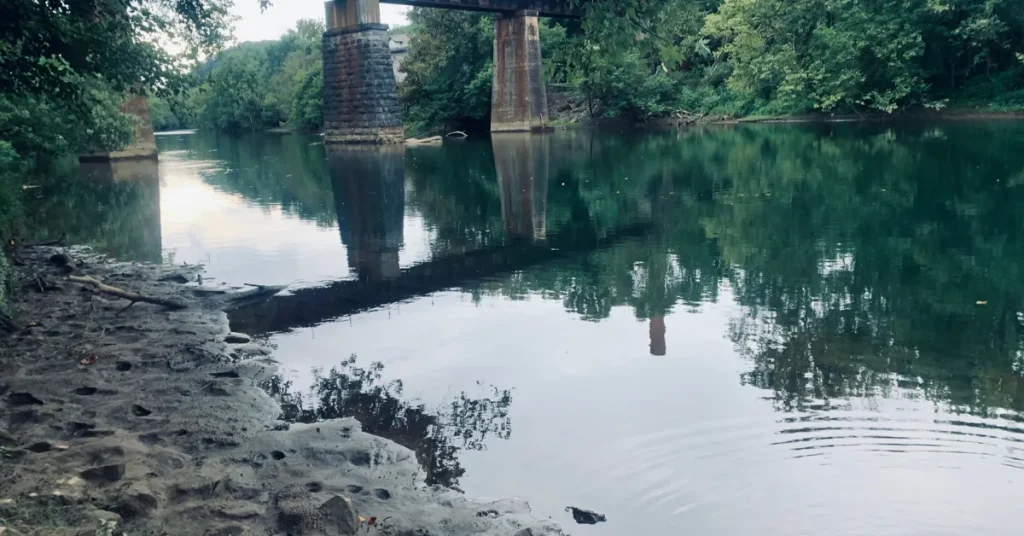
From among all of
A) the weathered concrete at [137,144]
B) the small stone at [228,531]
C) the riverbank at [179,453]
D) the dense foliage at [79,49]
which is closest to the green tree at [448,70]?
Result: the weathered concrete at [137,144]

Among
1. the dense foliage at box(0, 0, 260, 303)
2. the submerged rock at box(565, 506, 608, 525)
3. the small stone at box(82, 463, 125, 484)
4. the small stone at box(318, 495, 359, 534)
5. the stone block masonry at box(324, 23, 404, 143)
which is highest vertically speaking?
the stone block masonry at box(324, 23, 404, 143)

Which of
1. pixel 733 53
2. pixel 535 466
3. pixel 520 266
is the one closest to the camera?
pixel 535 466

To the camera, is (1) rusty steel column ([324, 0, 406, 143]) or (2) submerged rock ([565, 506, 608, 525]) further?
(1) rusty steel column ([324, 0, 406, 143])

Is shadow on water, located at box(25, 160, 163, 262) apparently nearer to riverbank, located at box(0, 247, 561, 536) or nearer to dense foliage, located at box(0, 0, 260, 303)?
dense foliage, located at box(0, 0, 260, 303)

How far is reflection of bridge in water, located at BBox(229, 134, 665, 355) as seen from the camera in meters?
10.2

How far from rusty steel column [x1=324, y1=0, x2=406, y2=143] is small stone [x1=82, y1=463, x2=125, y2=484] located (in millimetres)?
44135

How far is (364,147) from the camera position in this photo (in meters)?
47.6

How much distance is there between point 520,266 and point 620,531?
802 centimetres

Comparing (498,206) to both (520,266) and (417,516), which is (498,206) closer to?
(520,266)

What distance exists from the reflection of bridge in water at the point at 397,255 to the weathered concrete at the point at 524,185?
3 centimetres

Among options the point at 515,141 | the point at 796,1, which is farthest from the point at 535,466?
the point at 796,1

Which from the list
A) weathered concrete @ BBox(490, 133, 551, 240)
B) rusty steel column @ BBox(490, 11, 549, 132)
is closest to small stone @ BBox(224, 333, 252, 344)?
weathered concrete @ BBox(490, 133, 551, 240)

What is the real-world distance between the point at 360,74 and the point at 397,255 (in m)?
35.5

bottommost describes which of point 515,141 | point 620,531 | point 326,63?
point 620,531
